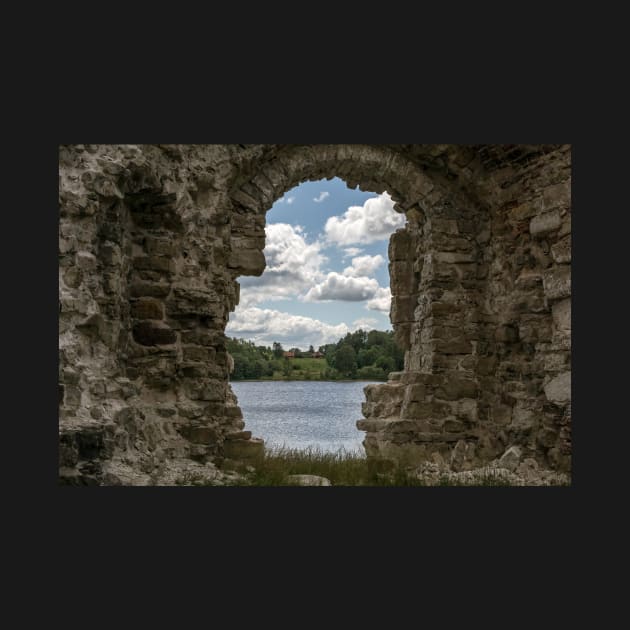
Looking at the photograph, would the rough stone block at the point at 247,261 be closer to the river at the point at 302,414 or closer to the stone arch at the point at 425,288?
the stone arch at the point at 425,288

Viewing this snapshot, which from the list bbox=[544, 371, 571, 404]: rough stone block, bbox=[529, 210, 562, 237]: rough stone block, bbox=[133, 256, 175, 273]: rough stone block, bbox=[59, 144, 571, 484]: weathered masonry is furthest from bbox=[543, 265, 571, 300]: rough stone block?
bbox=[133, 256, 175, 273]: rough stone block

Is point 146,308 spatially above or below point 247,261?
below

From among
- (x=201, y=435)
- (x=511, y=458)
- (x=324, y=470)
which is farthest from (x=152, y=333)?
(x=511, y=458)

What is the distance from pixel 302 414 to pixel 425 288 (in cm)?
478

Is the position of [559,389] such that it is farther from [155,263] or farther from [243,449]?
[155,263]

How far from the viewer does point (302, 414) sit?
35.0 ft

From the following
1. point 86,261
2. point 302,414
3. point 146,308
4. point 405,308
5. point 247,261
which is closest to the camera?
point 86,261

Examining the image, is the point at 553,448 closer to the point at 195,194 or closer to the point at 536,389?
the point at 536,389

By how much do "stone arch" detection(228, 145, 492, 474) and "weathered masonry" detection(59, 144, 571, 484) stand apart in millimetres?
17

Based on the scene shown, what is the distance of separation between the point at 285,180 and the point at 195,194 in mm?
1092

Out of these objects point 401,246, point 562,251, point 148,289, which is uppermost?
point 401,246

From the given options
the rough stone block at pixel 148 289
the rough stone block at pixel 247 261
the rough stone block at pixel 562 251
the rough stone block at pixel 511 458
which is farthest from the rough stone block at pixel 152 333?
the rough stone block at pixel 562 251

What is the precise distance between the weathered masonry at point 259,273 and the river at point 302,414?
0.70 meters

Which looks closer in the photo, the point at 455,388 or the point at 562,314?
the point at 562,314
